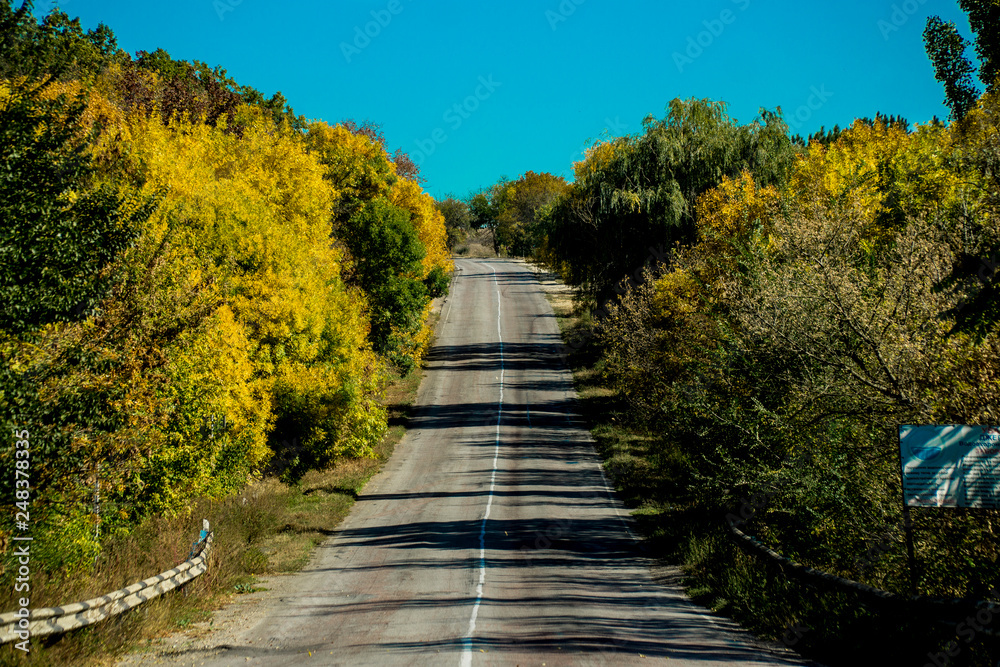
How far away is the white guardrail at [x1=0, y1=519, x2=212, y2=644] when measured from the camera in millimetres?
7863

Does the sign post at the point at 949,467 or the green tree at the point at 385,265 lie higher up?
the green tree at the point at 385,265

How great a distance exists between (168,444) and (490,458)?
1671 centimetres

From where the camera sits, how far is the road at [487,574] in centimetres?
1013

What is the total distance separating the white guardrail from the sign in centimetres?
1029

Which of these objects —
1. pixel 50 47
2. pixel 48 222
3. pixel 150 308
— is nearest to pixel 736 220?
pixel 150 308

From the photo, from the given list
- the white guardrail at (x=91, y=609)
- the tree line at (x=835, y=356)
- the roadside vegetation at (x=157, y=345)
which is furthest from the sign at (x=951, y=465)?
the roadside vegetation at (x=157, y=345)

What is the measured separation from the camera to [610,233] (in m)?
34.8

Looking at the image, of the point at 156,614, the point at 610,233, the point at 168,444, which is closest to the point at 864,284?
the point at 156,614

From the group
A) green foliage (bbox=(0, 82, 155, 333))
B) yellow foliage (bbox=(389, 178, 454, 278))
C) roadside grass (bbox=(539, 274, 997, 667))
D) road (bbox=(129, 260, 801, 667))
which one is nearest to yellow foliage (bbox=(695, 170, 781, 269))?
roadside grass (bbox=(539, 274, 997, 667))

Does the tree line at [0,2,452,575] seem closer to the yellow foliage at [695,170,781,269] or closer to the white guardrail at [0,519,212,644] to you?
the white guardrail at [0,519,212,644]

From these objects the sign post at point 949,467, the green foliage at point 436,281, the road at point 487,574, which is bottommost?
the road at point 487,574

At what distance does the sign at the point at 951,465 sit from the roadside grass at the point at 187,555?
33.9 feet

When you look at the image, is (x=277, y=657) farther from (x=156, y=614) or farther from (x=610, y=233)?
(x=610, y=233)

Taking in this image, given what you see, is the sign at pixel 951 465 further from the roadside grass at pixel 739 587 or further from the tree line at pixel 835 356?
the roadside grass at pixel 739 587
